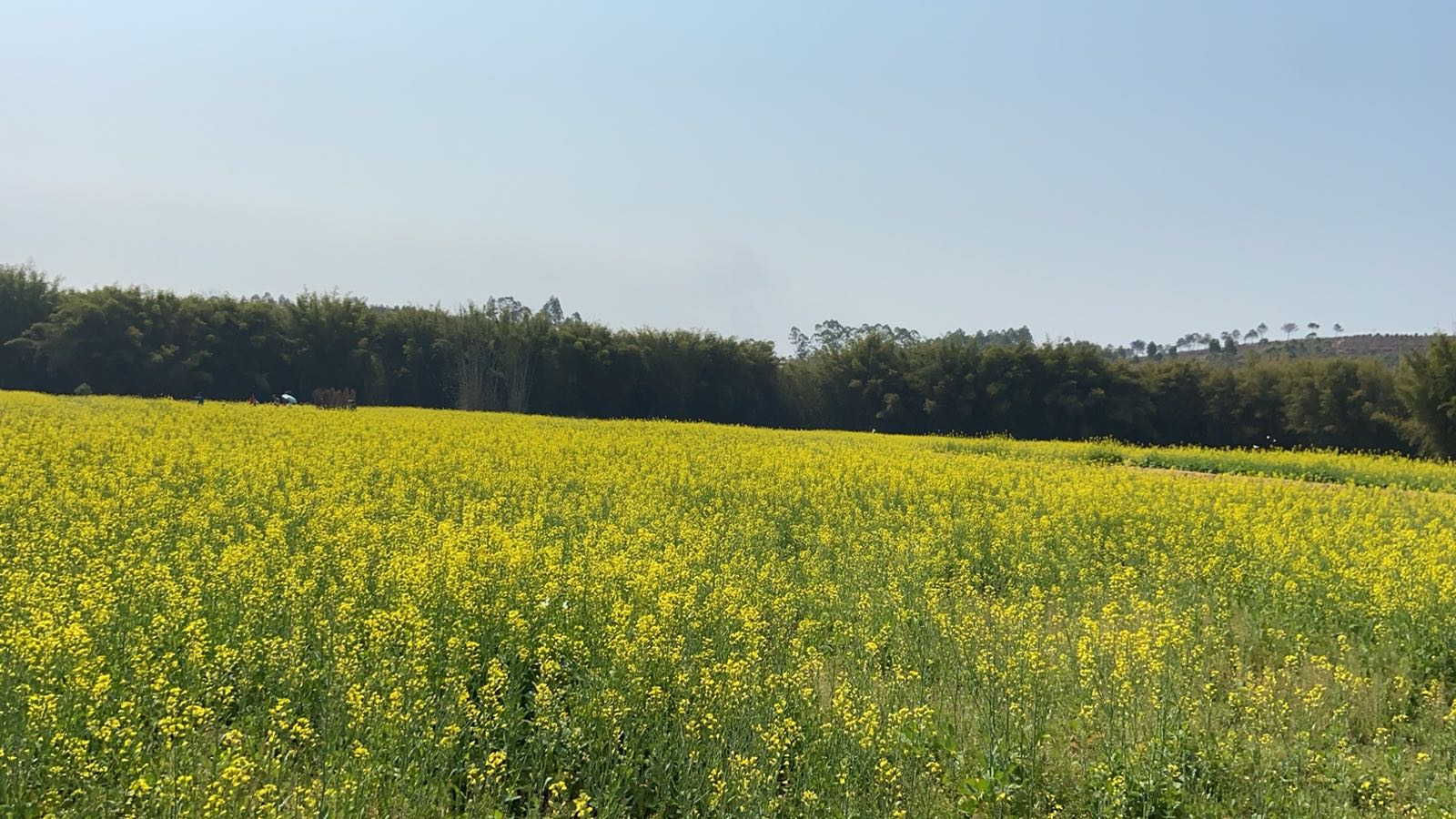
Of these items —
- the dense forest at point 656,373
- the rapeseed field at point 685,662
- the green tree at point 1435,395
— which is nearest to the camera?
the rapeseed field at point 685,662

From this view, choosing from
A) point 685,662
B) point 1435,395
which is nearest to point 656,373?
point 1435,395

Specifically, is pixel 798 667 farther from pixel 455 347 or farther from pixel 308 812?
pixel 455 347

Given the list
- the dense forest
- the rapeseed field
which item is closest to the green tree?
the dense forest

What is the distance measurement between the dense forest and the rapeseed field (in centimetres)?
3500

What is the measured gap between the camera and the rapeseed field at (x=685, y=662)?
337cm

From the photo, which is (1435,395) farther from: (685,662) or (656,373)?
(685,662)

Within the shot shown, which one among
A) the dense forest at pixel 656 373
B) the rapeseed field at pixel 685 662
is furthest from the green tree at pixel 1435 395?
the rapeseed field at pixel 685 662

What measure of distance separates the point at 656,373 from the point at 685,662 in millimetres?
41684

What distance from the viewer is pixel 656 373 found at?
4581cm

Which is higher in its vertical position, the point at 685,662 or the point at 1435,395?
the point at 1435,395

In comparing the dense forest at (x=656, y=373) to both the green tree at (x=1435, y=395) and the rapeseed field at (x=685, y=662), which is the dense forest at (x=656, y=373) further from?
the rapeseed field at (x=685, y=662)

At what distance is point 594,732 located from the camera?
380 centimetres

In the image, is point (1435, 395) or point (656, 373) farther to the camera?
point (656, 373)

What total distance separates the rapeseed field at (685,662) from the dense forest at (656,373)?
34996mm
